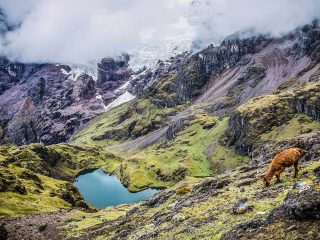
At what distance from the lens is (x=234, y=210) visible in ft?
104

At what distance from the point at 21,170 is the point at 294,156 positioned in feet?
507

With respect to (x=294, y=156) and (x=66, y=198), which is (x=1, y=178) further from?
(x=294, y=156)

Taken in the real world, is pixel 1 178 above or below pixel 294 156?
above

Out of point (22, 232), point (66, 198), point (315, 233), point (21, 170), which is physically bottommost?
point (315, 233)

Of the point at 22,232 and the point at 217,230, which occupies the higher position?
the point at 22,232

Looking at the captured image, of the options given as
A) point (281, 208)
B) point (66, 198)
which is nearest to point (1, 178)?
point (66, 198)

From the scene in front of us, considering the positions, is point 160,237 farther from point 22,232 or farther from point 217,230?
point 22,232

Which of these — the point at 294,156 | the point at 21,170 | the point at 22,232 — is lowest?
the point at 294,156

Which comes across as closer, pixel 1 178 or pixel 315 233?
pixel 315 233

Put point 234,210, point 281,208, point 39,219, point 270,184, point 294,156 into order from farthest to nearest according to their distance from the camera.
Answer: point 39,219
point 270,184
point 294,156
point 234,210
point 281,208

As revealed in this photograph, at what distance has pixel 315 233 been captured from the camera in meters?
20.3

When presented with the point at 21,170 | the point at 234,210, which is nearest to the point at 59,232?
the point at 234,210

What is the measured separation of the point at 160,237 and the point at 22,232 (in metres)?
52.7

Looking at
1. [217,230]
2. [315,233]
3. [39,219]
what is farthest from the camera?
[39,219]
